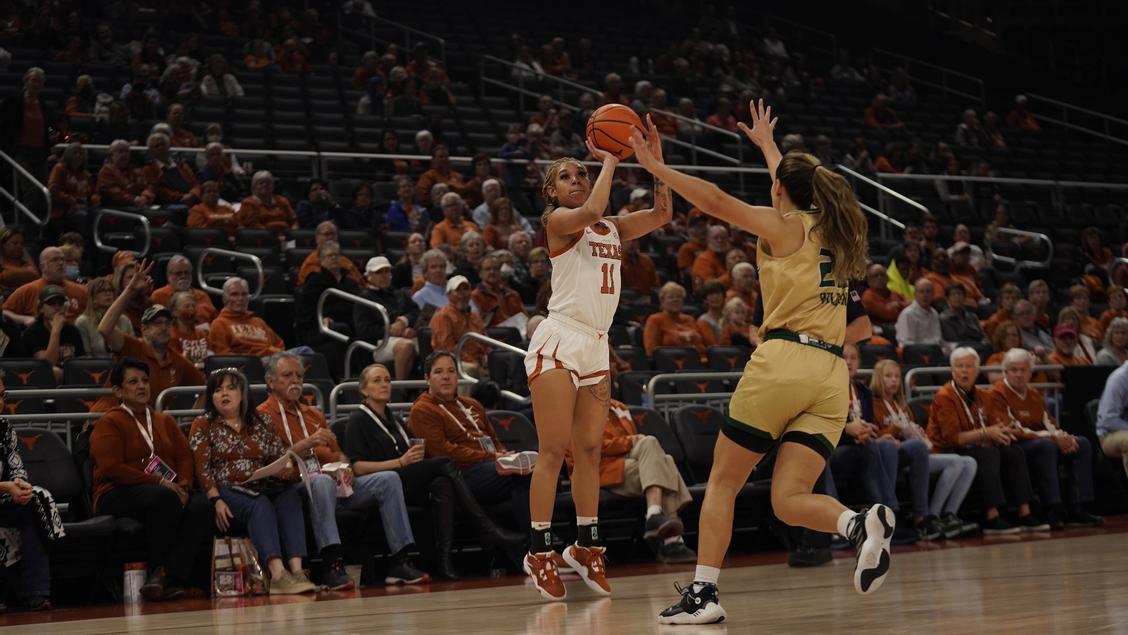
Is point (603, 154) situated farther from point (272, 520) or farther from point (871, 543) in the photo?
point (272, 520)

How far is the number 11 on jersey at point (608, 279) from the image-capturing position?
550 centimetres

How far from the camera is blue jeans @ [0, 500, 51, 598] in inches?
245

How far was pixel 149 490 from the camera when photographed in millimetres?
6602

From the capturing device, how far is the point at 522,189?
13617mm

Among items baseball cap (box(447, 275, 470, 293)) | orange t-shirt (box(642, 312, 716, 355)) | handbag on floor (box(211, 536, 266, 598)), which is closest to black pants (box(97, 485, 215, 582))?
handbag on floor (box(211, 536, 266, 598))

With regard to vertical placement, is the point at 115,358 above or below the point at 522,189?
below

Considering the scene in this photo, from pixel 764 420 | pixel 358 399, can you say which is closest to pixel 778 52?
pixel 358 399

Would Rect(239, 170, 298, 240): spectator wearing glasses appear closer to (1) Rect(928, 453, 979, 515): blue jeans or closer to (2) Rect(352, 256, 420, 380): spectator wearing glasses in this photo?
(2) Rect(352, 256, 420, 380): spectator wearing glasses

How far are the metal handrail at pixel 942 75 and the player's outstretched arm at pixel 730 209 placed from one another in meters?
19.1

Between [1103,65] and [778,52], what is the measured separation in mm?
6164

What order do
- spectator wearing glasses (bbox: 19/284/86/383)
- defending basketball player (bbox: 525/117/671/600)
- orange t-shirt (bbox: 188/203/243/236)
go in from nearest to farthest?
defending basketball player (bbox: 525/117/671/600), spectator wearing glasses (bbox: 19/284/86/383), orange t-shirt (bbox: 188/203/243/236)

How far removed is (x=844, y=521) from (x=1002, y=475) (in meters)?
5.66

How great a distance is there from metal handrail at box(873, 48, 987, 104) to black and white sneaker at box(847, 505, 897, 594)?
763 inches

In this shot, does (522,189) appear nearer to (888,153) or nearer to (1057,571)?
(888,153)
